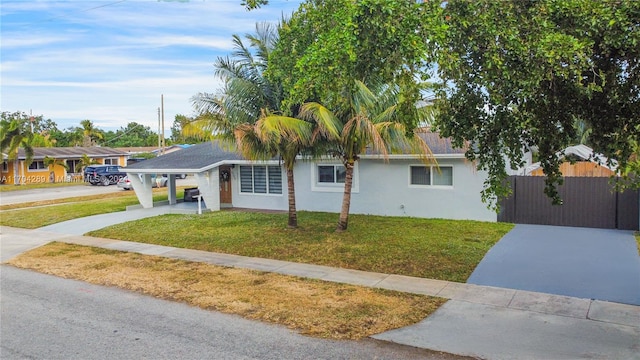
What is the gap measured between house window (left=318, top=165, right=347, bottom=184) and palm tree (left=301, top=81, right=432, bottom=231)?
4141 millimetres

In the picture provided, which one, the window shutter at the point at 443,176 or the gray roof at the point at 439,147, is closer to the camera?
the gray roof at the point at 439,147

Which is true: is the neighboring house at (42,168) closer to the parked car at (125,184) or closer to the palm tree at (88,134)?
the parked car at (125,184)

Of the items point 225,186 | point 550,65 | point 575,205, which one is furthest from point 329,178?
point 550,65

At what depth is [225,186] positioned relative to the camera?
20516 mm

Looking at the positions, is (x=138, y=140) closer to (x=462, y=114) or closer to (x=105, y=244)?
(x=105, y=244)

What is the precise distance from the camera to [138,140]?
260ft

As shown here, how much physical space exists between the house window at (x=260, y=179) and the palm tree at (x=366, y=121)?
20.0 feet

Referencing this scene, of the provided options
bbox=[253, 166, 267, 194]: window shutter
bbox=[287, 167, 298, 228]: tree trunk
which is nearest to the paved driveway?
bbox=[287, 167, 298, 228]: tree trunk

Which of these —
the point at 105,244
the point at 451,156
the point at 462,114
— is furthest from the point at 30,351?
the point at 451,156

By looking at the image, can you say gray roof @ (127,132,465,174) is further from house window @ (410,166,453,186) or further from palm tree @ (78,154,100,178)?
palm tree @ (78,154,100,178)

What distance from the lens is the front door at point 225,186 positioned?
66.7 ft

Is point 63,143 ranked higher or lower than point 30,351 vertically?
higher

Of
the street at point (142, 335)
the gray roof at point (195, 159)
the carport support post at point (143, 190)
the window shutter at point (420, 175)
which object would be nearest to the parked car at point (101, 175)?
the gray roof at point (195, 159)

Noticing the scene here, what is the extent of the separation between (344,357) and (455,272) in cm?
460
